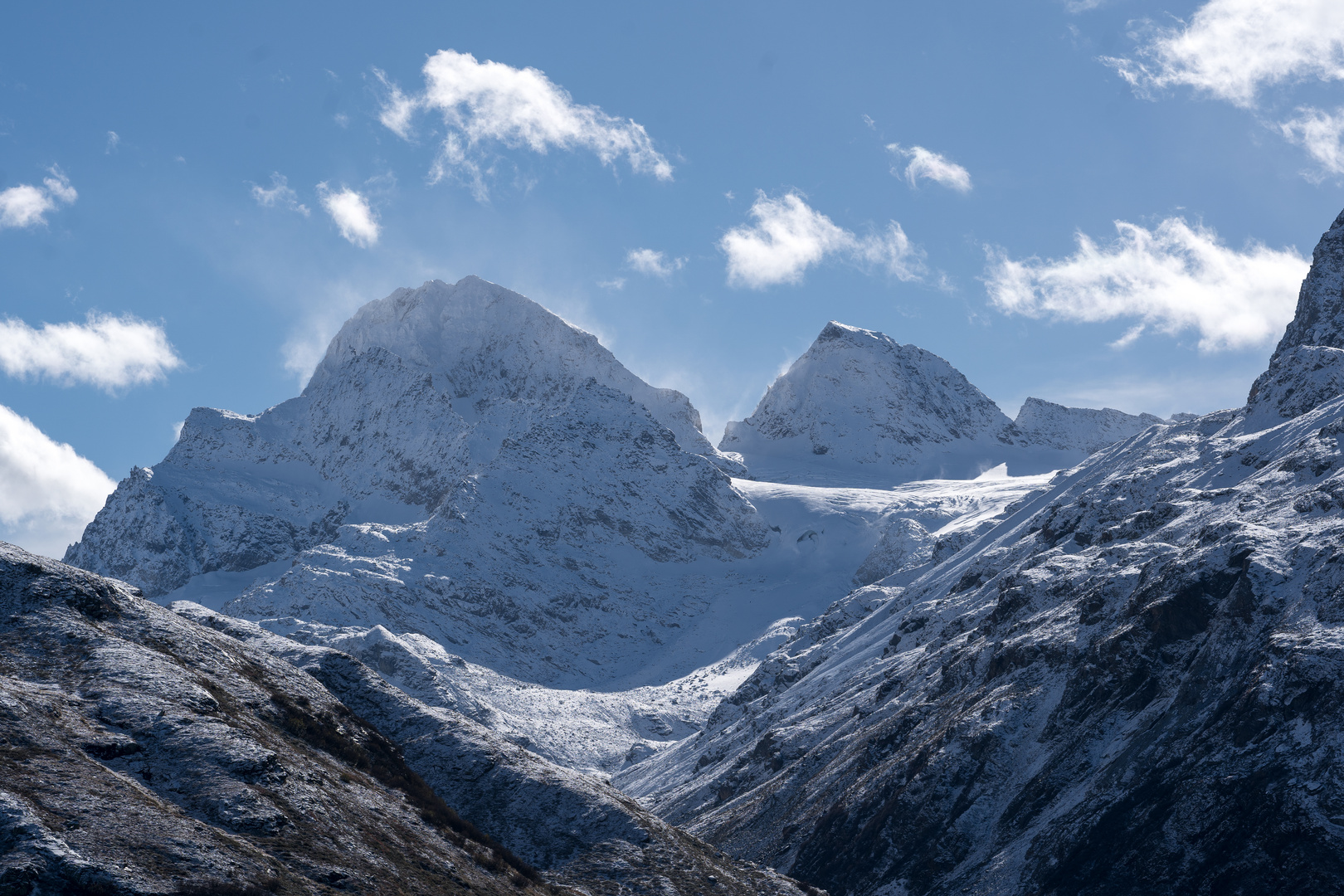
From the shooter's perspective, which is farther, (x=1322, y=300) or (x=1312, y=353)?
(x=1322, y=300)

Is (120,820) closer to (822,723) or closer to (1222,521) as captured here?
(1222,521)

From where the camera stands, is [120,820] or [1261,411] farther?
[1261,411]

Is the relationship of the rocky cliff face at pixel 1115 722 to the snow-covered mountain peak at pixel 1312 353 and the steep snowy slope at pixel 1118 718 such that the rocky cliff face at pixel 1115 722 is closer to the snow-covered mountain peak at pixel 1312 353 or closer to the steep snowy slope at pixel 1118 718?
the steep snowy slope at pixel 1118 718

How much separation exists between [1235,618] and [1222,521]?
15523mm

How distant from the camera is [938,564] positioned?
173 meters

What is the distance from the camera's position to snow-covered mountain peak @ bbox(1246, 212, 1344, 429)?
116688 millimetres

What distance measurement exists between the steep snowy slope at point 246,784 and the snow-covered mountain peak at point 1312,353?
9376cm

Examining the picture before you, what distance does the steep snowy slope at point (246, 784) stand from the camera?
2858 cm

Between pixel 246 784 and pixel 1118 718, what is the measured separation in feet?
188

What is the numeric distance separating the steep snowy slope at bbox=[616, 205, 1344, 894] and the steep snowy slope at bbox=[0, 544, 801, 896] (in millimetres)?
26387

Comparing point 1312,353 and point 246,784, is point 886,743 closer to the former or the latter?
point 1312,353

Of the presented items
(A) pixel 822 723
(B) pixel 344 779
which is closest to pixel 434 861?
(B) pixel 344 779

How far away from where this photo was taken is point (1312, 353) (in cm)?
12162

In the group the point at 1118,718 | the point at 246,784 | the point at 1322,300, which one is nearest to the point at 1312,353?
the point at 1322,300
